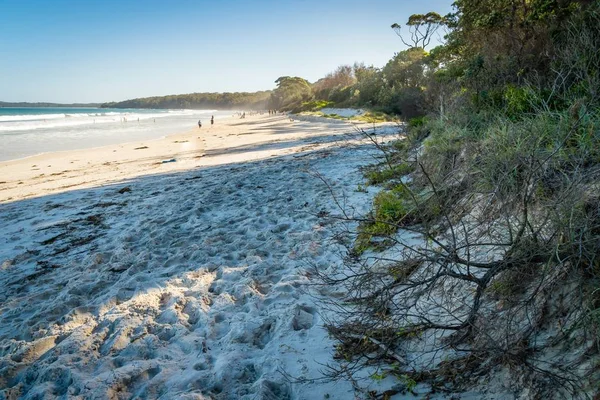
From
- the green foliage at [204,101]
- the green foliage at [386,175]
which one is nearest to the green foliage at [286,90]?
the green foliage at [204,101]

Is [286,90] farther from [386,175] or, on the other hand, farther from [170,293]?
[170,293]

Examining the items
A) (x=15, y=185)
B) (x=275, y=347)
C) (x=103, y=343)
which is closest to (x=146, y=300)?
(x=103, y=343)

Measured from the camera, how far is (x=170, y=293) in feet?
11.2

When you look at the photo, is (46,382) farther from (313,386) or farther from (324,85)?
(324,85)

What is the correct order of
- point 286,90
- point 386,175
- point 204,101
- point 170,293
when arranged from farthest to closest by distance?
point 204,101 → point 286,90 → point 386,175 → point 170,293

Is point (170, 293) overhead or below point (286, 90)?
below

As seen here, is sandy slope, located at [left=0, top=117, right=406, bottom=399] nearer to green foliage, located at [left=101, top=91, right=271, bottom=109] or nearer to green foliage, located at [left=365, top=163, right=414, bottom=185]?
green foliage, located at [left=365, top=163, right=414, bottom=185]

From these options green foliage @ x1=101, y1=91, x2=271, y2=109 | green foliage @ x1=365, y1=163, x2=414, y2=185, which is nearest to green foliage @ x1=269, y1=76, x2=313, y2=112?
green foliage @ x1=101, y1=91, x2=271, y2=109

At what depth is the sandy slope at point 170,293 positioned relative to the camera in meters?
2.37

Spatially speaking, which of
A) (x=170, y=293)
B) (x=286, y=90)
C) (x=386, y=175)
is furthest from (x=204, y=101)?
(x=170, y=293)

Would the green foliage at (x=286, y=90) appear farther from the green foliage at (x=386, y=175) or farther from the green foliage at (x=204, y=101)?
the green foliage at (x=386, y=175)

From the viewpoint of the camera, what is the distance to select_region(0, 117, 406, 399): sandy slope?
237 centimetres

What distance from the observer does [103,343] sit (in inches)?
109

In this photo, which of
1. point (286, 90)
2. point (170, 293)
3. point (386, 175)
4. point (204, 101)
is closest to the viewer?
point (170, 293)
